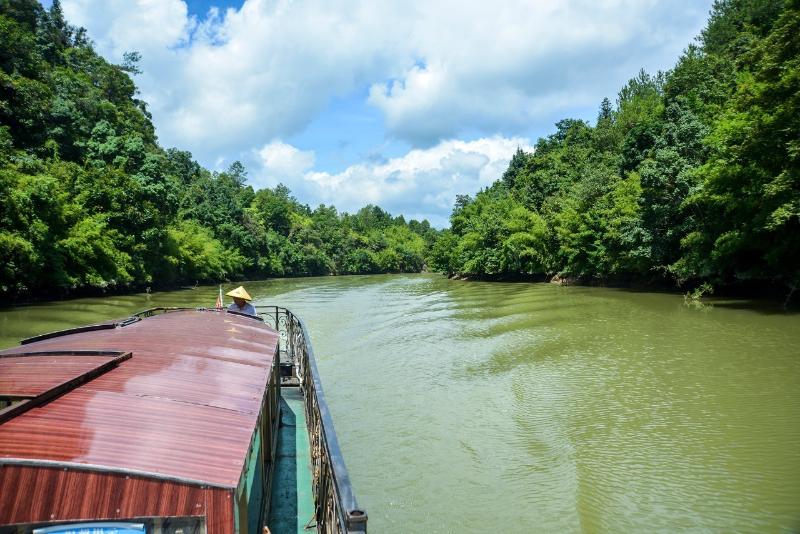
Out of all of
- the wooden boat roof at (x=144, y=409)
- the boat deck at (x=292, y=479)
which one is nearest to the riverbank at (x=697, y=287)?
the boat deck at (x=292, y=479)

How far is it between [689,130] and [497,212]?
30714 mm

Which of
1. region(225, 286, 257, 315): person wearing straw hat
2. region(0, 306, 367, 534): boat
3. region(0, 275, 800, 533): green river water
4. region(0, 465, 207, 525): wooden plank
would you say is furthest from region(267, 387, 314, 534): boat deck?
region(0, 465, 207, 525): wooden plank

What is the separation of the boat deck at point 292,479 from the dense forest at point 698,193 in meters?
18.3

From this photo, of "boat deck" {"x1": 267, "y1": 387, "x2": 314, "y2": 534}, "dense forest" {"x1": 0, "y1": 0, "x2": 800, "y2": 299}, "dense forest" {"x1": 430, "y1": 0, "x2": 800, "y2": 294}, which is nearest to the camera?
"boat deck" {"x1": 267, "y1": 387, "x2": 314, "y2": 534}

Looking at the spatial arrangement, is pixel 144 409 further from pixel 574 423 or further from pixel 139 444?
pixel 574 423

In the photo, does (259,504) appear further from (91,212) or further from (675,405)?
(91,212)

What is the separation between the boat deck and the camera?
5008 millimetres

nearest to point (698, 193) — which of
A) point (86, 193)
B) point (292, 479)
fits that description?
point (292, 479)

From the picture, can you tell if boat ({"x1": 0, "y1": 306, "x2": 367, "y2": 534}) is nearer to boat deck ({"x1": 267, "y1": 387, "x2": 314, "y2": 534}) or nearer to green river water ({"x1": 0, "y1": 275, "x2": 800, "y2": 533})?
boat deck ({"x1": 267, "y1": 387, "x2": 314, "y2": 534})

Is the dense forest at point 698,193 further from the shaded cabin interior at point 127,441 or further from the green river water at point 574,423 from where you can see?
the shaded cabin interior at point 127,441

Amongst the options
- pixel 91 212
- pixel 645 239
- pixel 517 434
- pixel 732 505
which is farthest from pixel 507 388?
pixel 91 212

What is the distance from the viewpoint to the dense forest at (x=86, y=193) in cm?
2548

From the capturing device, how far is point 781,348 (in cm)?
1495

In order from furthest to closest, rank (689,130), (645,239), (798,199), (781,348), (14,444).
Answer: (645,239) < (689,130) < (798,199) < (781,348) < (14,444)
